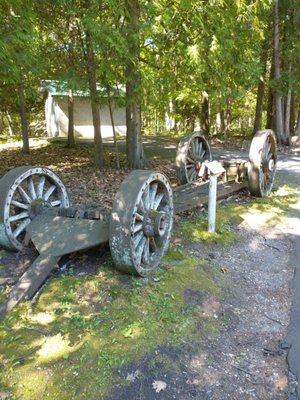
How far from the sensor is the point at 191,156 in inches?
316

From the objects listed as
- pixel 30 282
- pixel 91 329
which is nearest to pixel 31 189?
pixel 30 282

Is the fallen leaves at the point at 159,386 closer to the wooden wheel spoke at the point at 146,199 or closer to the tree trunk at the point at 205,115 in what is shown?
the wooden wheel spoke at the point at 146,199

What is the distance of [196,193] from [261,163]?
5.95ft

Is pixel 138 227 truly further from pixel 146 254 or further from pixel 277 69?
pixel 277 69

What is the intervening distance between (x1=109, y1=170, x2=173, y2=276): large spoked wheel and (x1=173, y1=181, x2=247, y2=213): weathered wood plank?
1.04 m

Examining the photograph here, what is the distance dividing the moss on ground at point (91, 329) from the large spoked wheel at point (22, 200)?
0.88 metres

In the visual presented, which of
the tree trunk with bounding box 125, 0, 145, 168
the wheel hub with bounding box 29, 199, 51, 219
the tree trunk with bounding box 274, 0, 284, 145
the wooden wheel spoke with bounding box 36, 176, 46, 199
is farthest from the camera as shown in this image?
the tree trunk with bounding box 274, 0, 284, 145

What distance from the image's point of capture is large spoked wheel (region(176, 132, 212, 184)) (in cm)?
764

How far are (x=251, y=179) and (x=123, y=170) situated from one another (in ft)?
13.0

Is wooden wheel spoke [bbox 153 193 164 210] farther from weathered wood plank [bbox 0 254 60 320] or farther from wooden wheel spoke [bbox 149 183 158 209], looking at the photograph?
weathered wood plank [bbox 0 254 60 320]

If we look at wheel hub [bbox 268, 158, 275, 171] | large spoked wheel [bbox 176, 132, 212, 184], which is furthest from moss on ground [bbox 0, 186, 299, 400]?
wheel hub [bbox 268, 158, 275, 171]

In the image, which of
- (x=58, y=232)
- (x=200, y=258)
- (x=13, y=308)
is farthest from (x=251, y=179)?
(x=13, y=308)

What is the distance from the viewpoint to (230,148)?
15805mm

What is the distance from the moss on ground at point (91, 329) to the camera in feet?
9.29
